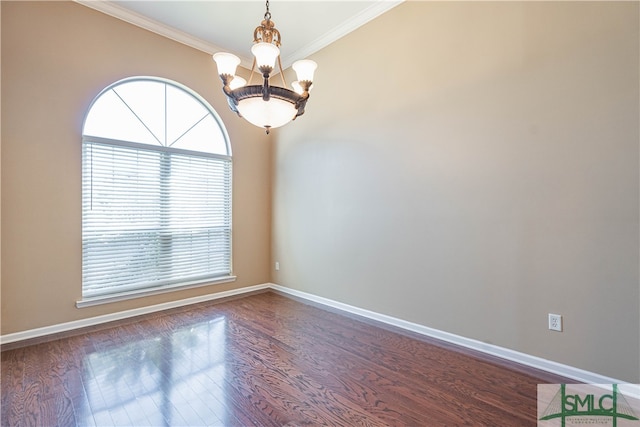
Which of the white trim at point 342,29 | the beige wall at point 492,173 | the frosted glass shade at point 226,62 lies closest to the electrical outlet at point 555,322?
the beige wall at point 492,173

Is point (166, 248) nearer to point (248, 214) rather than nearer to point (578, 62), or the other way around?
point (248, 214)

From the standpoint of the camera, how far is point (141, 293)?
11.5 ft

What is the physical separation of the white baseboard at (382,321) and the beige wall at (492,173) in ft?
0.21

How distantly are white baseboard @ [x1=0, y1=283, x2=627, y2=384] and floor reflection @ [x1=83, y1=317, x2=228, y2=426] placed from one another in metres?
0.74

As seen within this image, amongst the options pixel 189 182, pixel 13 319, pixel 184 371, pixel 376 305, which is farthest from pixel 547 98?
pixel 13 319

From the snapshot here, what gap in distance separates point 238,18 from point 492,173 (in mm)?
3149

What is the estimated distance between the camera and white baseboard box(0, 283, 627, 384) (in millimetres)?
2174

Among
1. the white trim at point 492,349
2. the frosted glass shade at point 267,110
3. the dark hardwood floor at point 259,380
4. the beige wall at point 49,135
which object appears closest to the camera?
the dark hardwood floor at point 259,380

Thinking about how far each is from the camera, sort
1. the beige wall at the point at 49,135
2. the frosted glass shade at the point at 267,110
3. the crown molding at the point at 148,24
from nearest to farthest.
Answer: the frosted glass shade at the point at 267,110 → the beige wall at the point at 49,135 → the crown molding at the point at 148,24

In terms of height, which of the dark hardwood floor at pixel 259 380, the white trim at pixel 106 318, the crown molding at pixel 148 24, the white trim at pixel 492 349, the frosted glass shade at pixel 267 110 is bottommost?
the dark hardwood floor at pixel 259 380

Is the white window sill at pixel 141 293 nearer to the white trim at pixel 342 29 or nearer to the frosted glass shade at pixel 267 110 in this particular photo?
the frosted glass shade at pixel 267 110

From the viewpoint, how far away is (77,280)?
10.1ft

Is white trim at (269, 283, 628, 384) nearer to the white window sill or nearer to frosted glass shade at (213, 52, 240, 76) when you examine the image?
the white window sill

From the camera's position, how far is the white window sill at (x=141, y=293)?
10.3ft
